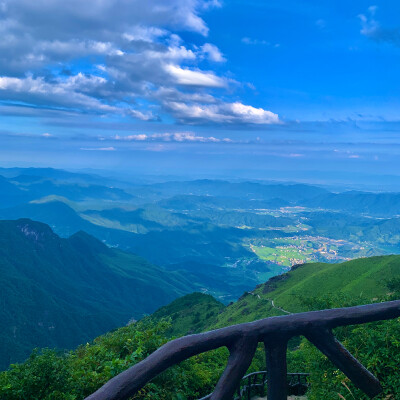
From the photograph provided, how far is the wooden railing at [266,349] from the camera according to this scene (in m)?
4.55

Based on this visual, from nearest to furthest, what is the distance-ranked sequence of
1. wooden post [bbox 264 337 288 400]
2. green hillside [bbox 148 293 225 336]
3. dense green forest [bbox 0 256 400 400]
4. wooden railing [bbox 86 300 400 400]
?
wooden railing [bbox 86 300 400 400]
wooden post [bbox 264 337 288 400]
dense green forest [bbox 0 256 400 400]
green hillside [bbox 148 293 225 336]

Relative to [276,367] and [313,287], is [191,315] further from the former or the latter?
[276,367]

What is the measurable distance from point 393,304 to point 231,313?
130 metres

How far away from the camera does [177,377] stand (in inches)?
653

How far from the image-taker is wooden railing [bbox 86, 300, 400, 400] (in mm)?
4547

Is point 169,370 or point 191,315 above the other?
point 169,370

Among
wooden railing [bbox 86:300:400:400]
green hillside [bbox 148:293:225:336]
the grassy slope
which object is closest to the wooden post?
wooden railing [bbox 86:300:400:400]

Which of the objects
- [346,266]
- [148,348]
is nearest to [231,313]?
[346,266]

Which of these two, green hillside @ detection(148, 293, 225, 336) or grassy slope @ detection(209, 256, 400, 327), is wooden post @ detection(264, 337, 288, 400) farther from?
green hillside @ detection(148, 293, 225, 336)

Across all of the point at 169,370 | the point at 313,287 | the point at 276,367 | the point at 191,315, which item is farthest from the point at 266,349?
the point at 191,315

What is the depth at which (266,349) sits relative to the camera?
5.40 m

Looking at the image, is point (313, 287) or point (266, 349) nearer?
point (266, 349)

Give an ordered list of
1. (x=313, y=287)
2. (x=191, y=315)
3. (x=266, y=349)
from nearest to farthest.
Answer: (x=266, y=349)
(x=313, y=287)
(x=191, y=315)

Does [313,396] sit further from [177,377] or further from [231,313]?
[231,313]
